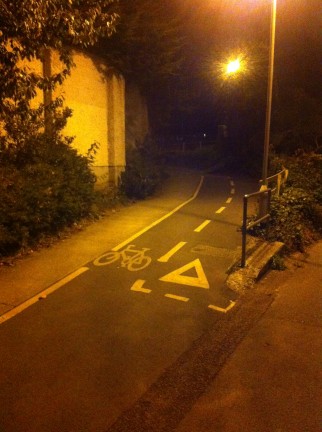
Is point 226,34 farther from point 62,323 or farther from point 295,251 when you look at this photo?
point 62,323

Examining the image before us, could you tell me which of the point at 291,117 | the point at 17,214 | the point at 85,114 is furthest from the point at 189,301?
the point at 291,117

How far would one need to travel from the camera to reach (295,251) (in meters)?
8.76

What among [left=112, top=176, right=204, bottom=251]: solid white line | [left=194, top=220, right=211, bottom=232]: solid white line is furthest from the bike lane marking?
[left=194, top=220, right=211, bottom=232]: solid white line

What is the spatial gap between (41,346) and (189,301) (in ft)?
7.29

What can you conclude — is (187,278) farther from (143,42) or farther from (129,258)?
(143,42)

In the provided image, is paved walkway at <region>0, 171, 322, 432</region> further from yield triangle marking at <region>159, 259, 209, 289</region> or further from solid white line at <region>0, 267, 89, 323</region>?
yield triangle marking at <region>159, 259, 209, 289</region>

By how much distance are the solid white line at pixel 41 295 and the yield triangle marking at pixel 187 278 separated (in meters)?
1.54

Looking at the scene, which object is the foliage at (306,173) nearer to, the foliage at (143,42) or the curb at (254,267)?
the curb at (254,267)

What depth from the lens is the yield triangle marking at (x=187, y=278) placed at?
6.49 metres

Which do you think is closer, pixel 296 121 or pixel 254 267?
pixel 254 267

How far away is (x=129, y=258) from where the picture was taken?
25.4 feet

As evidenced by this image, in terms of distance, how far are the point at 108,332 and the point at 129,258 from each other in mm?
2942

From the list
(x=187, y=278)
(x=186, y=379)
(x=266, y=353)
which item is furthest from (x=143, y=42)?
(x=186, y=379)

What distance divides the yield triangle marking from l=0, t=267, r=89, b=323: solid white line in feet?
5.04
